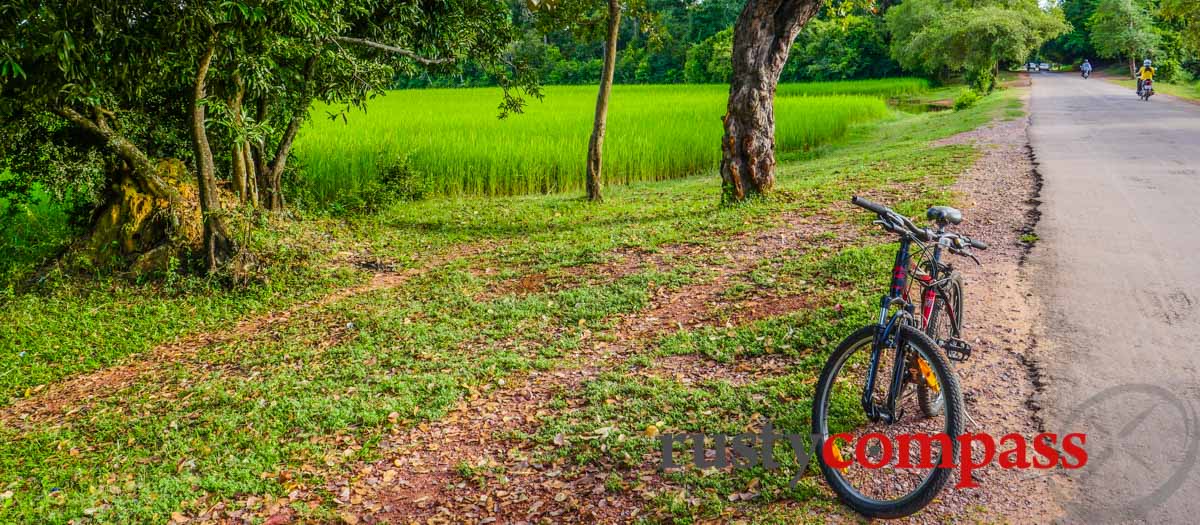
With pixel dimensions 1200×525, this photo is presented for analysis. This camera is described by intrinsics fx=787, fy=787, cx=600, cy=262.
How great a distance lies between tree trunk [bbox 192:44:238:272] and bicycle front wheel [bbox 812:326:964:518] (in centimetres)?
572

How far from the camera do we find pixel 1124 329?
5.02 metres

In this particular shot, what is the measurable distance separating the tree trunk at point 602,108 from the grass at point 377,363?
6.02ft

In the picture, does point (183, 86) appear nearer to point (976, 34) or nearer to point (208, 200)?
point (208, 200)

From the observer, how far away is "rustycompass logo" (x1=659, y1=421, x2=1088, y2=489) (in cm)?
363

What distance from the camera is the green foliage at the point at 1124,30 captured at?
43188 millimetres

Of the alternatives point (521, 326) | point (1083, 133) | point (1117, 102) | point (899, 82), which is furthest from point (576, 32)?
point (899, 82)

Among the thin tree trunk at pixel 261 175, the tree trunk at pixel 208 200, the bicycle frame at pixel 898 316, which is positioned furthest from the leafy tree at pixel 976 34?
the bicycle frame at pixel 898 316

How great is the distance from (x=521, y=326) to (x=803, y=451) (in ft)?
9.59

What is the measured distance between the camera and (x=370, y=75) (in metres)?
7.67

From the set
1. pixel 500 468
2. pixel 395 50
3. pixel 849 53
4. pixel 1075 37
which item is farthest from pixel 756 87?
pixel 1075 37

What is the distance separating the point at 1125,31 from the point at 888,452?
171 feet

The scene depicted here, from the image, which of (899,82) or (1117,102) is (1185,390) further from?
(899,82)

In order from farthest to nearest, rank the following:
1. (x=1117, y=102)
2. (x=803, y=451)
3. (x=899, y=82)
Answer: (x=899, y=82)
(x=1117, y=102)
(x=803, y=451)

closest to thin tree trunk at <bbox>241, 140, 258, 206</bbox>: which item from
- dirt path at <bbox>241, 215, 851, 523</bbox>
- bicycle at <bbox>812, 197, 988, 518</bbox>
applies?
dirt path at <bbox>241, 215, 851, 523</bbox>
